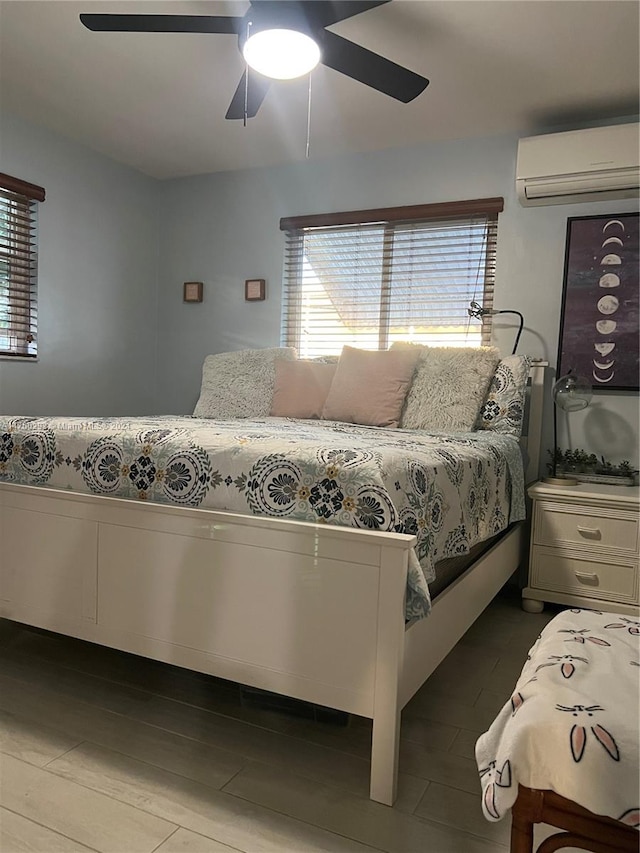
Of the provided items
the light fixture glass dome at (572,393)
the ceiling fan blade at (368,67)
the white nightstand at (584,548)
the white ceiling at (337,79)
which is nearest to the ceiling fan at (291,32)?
the ceiling fan blade at (368,67)

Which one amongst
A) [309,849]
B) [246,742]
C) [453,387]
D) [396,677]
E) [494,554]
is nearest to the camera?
[309,849]

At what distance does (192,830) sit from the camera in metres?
1.31

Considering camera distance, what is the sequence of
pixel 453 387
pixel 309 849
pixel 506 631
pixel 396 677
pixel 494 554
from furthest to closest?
pixel 453 387 → pixel 506 631 → pixel 494 554 → pixel 396 677 → pixel 309 849

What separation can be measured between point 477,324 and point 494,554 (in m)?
1.47

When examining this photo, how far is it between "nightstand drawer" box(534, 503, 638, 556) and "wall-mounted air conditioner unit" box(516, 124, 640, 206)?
4.80ft

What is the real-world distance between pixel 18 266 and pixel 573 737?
11.1ft

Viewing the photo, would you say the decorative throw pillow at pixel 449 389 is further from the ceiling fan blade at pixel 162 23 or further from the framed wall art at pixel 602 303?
the ceiling fan blade at pixel 162 23

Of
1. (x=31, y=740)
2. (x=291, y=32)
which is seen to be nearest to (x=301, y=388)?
(x=291, y=32)

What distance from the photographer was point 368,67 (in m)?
2.14

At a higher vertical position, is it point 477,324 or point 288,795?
point 477,324

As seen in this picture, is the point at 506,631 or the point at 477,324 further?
the point at 477,324

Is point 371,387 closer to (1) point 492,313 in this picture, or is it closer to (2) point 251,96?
(1) point 492,313

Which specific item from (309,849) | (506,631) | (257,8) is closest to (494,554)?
(506,631)

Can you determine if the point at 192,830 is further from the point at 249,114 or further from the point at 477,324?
the point at 477,324
